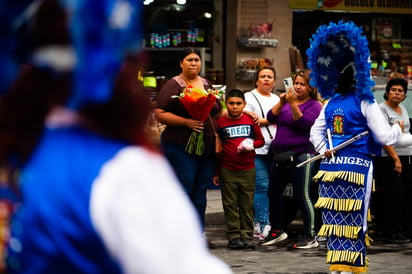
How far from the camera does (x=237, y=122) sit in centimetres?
916

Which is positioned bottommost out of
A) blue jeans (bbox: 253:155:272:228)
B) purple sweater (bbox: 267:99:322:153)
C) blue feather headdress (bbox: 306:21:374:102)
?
blue jeans (bbox: 253:155:272:228)

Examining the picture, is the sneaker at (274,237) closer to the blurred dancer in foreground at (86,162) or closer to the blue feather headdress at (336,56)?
the blue feather headdress at (336,56)

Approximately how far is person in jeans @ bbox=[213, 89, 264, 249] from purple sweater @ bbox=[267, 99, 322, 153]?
9.8 inches

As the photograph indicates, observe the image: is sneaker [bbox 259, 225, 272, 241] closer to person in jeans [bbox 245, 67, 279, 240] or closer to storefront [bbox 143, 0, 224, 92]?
person in jeans [bbox 245, 67, 279, 240]

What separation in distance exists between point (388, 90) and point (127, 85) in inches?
329

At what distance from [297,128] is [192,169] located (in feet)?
3.90

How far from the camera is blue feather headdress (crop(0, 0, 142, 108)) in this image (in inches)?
60.8

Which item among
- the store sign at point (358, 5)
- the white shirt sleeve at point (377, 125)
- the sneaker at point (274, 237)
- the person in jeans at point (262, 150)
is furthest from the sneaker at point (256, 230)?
the store sign at point (358, 5)

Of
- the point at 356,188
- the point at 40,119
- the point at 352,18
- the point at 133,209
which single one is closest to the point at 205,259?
the point at 133,209

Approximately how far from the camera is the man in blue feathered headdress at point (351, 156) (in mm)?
6801

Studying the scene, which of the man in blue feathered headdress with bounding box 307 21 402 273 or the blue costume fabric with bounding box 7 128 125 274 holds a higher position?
the blue costume fabric with bounding box 7 128 125 274

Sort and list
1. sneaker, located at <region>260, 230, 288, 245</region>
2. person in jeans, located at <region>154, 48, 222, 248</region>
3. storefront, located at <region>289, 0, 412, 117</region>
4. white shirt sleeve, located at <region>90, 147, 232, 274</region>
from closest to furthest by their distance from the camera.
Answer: white shirt sleeve, located at <region>90, 147, 232, 274</region>
person in jeans, located at <region>154, 48, 222, 248</region>
sneaker, located at <region>260, 230, 288, 245</region>
storefront, located at <region>289, 0, 412, 117</region>

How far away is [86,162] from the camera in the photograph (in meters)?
1.58

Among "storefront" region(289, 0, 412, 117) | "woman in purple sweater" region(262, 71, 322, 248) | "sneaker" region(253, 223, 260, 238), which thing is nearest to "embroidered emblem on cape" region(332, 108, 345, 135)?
"woman in purple sweater" region(262, 71, 322, 248)
